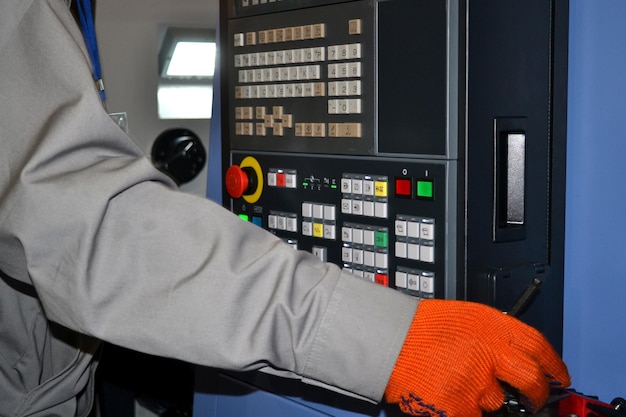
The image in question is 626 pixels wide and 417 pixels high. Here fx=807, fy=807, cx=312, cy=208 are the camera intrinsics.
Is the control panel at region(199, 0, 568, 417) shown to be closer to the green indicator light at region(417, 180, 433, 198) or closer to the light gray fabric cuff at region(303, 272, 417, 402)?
the green indicator light at region(417, 180, 433, 198)

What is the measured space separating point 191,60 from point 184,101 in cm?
12

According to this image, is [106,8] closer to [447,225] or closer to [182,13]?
[182,13]

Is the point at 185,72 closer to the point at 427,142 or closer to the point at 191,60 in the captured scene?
the point at 191,60

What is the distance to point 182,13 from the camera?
2.31m

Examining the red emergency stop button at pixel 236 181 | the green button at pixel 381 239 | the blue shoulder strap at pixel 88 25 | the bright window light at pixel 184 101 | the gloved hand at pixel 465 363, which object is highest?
the blue shoulder strap at pixel 88 25

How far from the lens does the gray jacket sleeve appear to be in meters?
0.91

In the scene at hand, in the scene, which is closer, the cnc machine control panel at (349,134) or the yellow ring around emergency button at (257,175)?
the cnc machine control panel at (349,134)

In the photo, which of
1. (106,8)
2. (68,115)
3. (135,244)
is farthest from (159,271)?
(106,8)

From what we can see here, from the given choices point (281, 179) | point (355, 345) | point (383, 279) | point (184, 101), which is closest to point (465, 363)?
point (355, 345)

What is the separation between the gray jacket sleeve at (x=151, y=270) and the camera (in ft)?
3.00

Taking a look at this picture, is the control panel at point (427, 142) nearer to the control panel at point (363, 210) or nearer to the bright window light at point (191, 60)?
the control panel at point (363, 210)

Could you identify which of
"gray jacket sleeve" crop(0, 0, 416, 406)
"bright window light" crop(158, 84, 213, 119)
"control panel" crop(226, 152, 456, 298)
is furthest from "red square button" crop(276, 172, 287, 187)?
"bright window light" crop(158, 84, 213, 119)

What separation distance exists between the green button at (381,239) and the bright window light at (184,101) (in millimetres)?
1269

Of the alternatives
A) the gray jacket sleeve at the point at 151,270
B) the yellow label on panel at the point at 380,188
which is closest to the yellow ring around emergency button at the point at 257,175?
the yellow label on panel at the point at 380,188
